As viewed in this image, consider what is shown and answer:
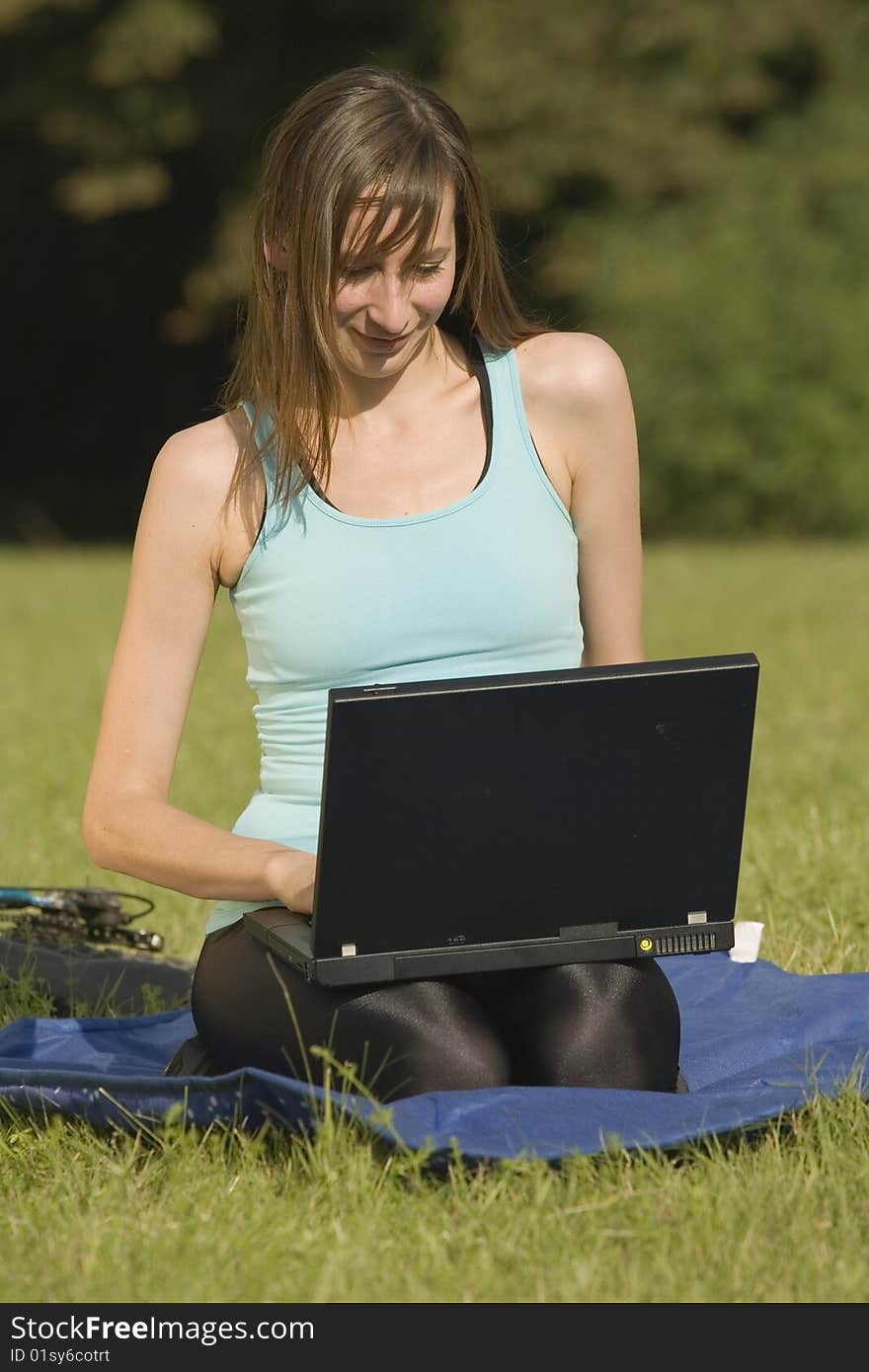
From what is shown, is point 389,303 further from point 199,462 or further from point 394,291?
point 199,462

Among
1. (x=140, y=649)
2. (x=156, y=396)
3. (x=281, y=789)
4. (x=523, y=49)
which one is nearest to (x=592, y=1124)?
(x=281, y=789)

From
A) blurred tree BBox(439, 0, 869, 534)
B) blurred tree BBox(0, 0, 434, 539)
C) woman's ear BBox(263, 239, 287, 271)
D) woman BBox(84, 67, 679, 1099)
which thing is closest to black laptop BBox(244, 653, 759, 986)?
woman BBox(84, 67, 679, 1099)

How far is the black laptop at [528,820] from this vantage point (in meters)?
2.47

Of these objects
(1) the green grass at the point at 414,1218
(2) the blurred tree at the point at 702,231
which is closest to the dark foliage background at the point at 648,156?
(2) the blurred tree at the point at 702,231

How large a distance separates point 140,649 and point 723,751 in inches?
37.9

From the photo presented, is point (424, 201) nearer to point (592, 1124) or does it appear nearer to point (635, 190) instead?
point (592, 1124)

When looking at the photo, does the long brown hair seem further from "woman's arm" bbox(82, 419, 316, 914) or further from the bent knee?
the bent knee

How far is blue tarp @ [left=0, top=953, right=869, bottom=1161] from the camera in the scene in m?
2.60

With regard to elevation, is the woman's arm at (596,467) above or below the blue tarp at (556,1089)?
above

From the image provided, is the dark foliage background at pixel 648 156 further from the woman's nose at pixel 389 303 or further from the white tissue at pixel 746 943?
the woman's nose at pixel 389 303

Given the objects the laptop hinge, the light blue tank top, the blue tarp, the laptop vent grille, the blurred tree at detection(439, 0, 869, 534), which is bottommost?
the blue tarp

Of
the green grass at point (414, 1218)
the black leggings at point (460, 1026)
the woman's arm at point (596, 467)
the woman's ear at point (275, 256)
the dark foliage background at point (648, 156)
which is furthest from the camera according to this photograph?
the dark foliage background at point (648, 156)
